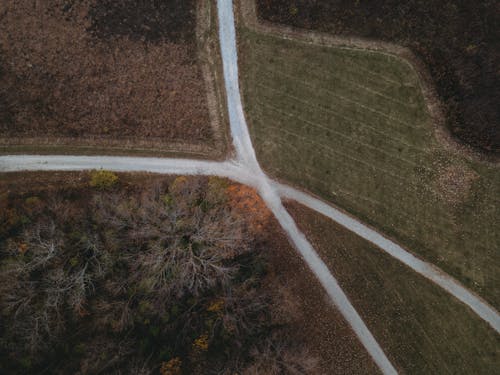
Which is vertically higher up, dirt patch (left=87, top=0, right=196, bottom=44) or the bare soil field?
dirt patch (left=87, top=0, right=196, bottom=44)

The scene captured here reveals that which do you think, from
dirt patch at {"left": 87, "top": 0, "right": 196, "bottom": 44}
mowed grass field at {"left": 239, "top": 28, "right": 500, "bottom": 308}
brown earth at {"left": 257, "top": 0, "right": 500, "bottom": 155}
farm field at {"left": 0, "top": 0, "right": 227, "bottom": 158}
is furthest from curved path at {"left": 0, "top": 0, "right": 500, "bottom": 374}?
brown earth at {"left": 257, "top": 0, "right": 500, "bottom": 155}

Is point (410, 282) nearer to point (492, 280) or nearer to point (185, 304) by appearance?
point (492, 280)

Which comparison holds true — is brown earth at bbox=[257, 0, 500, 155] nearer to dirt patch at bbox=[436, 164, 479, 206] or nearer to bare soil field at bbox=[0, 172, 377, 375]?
dirt patch at bbox=[436, 164, 479, 206]

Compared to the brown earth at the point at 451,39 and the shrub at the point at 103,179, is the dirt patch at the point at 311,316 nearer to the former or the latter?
the shrub at the point at 103,179

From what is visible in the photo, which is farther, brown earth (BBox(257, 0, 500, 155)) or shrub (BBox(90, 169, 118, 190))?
shrub (BBox(90, 169, 118, 190))

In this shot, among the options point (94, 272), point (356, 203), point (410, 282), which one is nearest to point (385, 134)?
point (356, 203)

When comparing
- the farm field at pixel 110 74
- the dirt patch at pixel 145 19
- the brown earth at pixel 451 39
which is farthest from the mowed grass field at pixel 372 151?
the dirt patch at pixel 145 19

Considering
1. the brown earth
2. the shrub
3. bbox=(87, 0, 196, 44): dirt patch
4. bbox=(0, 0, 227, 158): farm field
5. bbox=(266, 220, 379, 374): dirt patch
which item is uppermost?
the brown earth
